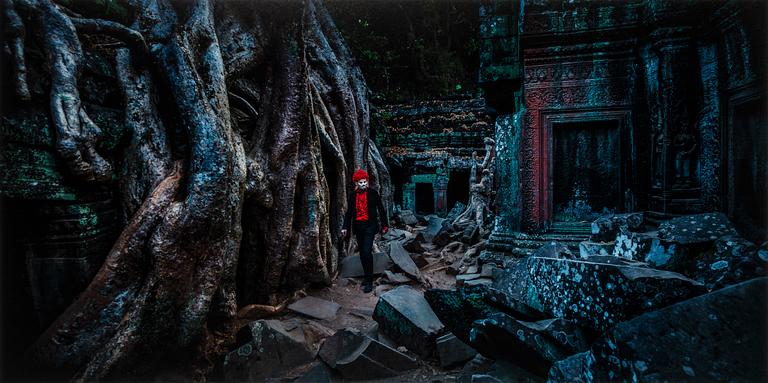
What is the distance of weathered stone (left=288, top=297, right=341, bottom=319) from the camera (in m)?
3.48

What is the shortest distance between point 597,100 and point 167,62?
480 cm

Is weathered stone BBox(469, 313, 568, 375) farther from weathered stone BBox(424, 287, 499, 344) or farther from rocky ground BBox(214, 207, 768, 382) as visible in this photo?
weathered stone BBox(424, 287, 499, 344)

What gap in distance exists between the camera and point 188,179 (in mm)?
2805

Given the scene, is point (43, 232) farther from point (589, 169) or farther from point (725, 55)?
point (725, 55)

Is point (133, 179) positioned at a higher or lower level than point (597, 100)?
lower

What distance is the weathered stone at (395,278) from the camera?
4.55 metres

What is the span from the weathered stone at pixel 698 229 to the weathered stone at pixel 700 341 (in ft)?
3.85

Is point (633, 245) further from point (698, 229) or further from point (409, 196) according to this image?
point (409, 196)

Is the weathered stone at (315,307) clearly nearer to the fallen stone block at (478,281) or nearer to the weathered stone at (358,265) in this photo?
the weathered stone at (358,265)

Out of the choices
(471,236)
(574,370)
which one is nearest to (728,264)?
(574,370)

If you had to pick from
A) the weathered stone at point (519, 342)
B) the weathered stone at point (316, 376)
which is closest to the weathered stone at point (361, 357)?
the weathered stone at point (316, 376)

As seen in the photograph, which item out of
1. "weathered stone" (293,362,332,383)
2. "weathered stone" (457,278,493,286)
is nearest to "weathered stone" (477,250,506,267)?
"weathered stone" (457,278,493,286)

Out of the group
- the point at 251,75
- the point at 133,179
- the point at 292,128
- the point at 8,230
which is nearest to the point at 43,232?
the point at 8,230

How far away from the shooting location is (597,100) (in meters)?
4.47
